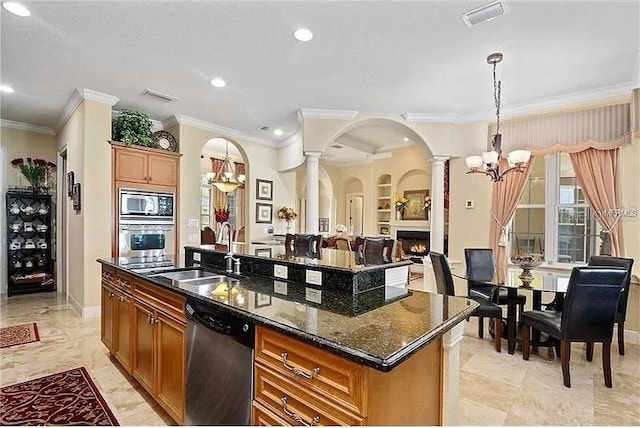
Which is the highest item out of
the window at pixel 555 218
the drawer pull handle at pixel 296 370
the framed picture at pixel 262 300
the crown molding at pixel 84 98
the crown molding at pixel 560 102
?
the crown molding at pixel 84 98

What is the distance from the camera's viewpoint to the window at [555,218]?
13.7 feet

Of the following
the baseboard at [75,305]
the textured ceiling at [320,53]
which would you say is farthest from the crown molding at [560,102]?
the baseboard at [75,305]

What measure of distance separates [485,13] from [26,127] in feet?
22.3

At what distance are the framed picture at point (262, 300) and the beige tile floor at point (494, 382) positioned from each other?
112 cm

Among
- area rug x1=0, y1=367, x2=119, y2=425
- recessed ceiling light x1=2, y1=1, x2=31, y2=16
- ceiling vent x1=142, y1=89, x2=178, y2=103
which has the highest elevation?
recessed ceiling light x1=2, y1=1, x2=31, y2=16

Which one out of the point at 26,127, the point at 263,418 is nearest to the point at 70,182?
the point at 26,127

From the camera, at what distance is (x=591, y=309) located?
104 inches

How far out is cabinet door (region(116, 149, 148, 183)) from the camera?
4.57 metres

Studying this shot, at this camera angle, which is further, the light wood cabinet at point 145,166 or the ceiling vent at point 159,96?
the light wood cabinet at point 145,166

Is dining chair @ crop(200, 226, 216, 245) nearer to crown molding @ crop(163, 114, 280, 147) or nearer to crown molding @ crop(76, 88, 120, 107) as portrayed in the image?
crown molding @ crop(163, 114, 280, 147)

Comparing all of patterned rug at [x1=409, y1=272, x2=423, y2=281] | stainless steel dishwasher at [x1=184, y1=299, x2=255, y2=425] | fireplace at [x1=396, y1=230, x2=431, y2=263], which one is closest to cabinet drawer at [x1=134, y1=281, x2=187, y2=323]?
stainless steel dishwasher at [x1=184, y1=299, x2=255, y2=425]

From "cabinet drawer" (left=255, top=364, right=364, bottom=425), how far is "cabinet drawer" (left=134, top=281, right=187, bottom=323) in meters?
0.71

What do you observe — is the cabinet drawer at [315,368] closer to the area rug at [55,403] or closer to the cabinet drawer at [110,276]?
the area rug at [55,403]

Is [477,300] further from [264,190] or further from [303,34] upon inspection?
[264,190]
